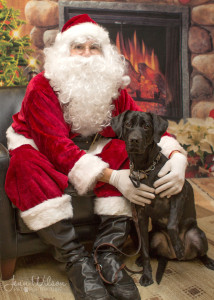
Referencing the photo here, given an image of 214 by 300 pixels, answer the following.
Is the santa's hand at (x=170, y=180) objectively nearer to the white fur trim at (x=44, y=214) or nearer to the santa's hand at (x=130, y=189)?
the santa's hand at (x=130, y=189)

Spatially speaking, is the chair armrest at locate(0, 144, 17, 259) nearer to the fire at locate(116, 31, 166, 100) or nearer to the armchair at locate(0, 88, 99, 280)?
the armchair at locate(0, 88, 99, 280)

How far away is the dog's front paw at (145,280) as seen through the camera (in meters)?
1.58

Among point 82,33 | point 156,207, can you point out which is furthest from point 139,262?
point 82,33

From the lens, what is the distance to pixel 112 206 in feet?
5.39

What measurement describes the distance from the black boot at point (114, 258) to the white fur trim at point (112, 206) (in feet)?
0.10

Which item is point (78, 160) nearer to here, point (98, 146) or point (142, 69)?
point (98, 146)

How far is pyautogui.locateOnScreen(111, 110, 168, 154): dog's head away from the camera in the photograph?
147 cm

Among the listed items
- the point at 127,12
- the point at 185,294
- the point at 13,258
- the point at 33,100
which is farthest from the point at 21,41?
the point at 185,294

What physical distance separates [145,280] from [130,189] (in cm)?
47

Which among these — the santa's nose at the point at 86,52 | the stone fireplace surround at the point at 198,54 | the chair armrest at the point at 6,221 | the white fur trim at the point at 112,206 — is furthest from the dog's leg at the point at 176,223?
the stone fireplace surround at the point at 198,54

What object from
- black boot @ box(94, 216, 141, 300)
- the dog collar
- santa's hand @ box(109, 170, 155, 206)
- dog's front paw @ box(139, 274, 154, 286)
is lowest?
dog's front paw @ box(139, 274, 154, 286)

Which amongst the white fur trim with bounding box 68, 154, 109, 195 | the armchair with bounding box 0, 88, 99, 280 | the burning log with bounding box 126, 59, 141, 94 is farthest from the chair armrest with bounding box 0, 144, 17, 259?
the burning log with bounding box 126, 59, 141, 94

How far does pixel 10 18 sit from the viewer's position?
2971 millimetres

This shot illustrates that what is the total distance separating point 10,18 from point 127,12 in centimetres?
134
